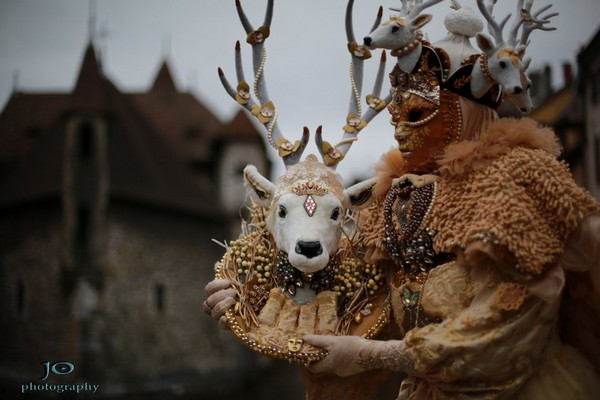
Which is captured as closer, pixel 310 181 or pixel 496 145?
pixel 496 145

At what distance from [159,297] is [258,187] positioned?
28.4 metres

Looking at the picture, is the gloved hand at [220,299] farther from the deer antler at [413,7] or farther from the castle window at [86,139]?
the castle window at [86,139]

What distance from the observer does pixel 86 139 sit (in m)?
29.9

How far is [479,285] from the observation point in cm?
327

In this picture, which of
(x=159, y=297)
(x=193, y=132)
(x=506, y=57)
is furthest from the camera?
(x=193, y=132)

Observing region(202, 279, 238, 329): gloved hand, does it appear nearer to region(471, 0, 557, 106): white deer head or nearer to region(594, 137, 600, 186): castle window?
region(471, 0, 557, 106): white deer head

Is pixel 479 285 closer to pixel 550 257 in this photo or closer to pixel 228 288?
pixel 550 257

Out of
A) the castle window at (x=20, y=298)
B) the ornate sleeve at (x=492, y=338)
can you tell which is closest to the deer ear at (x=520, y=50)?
the ornate sleeve at (x=492, y=338)

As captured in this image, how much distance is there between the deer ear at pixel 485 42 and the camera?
3.26m

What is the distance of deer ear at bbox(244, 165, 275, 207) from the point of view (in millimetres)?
4184

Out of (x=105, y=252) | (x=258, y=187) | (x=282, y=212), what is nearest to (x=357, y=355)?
(x=282, y=212)

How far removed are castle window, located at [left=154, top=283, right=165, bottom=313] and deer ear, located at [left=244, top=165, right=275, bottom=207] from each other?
27.8 m

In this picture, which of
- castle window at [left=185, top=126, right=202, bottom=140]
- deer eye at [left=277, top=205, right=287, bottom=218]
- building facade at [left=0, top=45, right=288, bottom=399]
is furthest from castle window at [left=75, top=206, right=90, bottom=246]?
deer eye at [left=277, top=205, right=287, bottom=218]

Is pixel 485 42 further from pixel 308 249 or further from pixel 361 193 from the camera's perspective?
pixel 308 249
